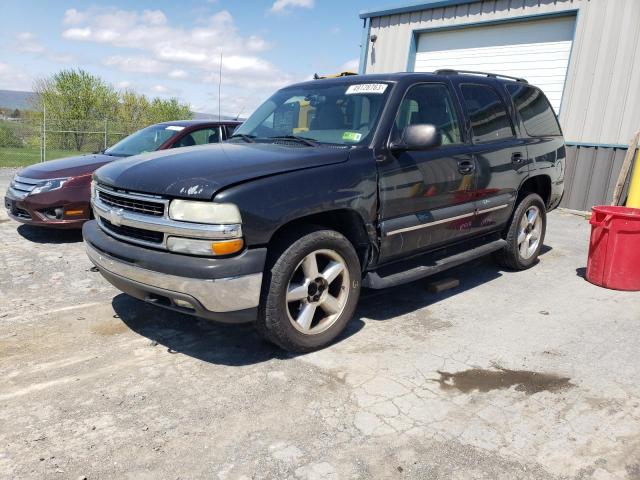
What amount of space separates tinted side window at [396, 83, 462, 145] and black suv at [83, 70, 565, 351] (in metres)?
0.01

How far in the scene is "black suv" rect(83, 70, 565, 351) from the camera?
309 centimetres

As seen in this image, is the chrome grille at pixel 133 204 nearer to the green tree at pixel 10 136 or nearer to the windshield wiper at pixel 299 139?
the windshield wiper at pixel 299 139

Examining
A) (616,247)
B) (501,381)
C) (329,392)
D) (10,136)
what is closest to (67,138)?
(10,136)

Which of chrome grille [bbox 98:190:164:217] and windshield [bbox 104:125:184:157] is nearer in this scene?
chrome grille [bbox 98:190:164:217]

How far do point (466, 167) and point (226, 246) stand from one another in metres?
2.46

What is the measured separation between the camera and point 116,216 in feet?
11.4

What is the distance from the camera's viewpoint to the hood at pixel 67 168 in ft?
20.9

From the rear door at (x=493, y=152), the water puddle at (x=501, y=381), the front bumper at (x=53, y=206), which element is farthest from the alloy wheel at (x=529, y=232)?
the front bumper at (x=53, y=206)

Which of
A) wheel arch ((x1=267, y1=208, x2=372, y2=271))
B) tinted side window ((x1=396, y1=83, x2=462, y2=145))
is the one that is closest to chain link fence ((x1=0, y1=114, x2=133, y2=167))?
tinted side window ((x1=396, y1=83, x2=462, y2=145))

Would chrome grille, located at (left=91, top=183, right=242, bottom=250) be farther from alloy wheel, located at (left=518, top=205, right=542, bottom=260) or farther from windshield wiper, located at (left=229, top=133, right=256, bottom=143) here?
alloy wheel, located at (left=518, top=205, right=542, bottom=260)

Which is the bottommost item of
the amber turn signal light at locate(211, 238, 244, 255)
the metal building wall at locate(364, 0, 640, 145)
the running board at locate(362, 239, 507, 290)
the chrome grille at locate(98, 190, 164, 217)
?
the running board at locate(362, 239, 507, 290)

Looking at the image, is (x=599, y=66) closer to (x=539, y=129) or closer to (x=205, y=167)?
(x=539, y=129)

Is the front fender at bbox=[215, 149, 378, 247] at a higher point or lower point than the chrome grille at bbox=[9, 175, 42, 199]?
higher

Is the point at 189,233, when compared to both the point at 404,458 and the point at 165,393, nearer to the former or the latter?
the point at 165,393
